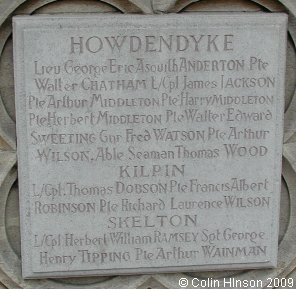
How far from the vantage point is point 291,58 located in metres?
2.30

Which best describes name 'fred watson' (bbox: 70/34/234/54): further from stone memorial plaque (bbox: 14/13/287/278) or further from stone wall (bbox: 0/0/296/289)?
stone wall (bbox: 0/0/296/289)

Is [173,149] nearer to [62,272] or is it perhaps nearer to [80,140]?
[80,140]

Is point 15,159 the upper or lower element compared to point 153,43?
lower

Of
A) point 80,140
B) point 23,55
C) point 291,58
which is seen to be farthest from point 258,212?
point 23,55

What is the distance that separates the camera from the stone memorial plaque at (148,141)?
216 cm

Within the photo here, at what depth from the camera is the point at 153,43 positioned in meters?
2.16

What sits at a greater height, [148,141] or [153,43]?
[153,43]

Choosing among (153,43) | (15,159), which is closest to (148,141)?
(153,43)

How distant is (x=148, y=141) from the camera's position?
7.36 ft

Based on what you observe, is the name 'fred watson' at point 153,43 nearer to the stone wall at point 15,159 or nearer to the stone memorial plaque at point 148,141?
the stone memorial plaque at point 148,141

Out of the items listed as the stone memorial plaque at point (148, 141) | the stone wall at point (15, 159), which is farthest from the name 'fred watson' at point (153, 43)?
the stone wall at point (15, 159)

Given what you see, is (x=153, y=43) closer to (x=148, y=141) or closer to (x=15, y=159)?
(x=148, y=141)

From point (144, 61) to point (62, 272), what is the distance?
90 centimetres

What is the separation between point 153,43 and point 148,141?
369 mm
